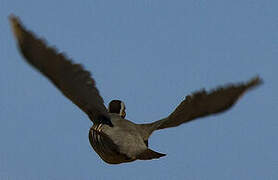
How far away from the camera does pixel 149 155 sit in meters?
11.0

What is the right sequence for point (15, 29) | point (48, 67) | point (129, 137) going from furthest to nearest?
point (129, 137), point (48, 67), point (15, 29)

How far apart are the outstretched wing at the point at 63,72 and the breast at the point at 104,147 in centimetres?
39

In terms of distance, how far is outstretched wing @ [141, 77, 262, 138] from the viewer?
9906 millimetres

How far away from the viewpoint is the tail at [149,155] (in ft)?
36.0

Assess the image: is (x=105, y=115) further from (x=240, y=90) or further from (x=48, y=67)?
(x=240, y=90)

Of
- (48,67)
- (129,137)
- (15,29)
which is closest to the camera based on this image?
(15,29)

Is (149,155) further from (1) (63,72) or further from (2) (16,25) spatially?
(2) (16,25)

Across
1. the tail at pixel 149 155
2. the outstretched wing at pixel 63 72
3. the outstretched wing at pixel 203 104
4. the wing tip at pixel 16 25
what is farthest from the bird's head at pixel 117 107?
the wing tip at pixel 16 25

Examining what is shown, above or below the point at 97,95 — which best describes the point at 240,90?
below

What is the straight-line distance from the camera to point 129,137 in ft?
37.3

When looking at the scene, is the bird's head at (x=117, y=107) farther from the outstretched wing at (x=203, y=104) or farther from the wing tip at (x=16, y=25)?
the wing tip at (x=16, y=25)

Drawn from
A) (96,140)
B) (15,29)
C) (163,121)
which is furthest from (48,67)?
(163,121)

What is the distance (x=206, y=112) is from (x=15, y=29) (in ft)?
12.4

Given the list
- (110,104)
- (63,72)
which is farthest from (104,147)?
(63,72)
